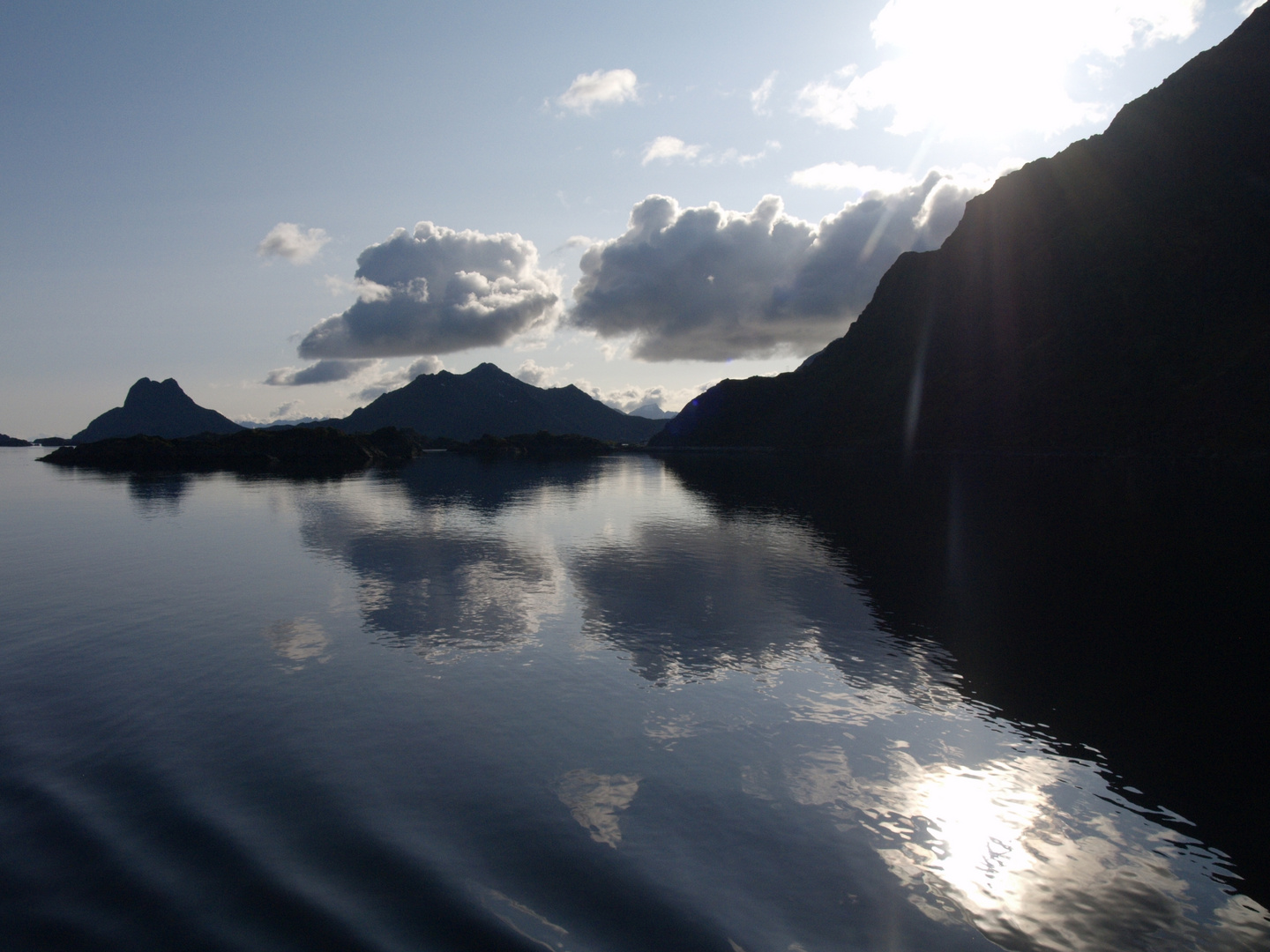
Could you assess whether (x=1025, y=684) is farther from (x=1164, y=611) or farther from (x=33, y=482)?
(x=33, y=482)

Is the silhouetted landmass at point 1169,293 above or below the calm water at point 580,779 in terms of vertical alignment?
above

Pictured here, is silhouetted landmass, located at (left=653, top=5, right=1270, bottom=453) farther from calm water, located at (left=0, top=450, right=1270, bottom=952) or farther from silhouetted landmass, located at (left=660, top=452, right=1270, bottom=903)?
calm water, located at (left=0, top=450, right=1270, bottom=952)

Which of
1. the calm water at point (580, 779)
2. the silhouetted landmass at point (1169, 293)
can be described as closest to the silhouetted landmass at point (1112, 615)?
the calm water at point (580, 779)

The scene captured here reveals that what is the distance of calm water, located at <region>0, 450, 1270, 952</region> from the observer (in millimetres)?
10883

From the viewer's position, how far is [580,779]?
15.1 m

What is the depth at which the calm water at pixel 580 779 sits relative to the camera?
1088 centimetres

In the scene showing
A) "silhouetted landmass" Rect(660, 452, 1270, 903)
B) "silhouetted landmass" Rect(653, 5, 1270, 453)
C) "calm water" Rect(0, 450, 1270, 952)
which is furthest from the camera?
"silhouetted landmass" Rect(653, 5, 1270, 453)

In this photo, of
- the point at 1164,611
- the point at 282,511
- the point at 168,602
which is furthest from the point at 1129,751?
the point at 282,511

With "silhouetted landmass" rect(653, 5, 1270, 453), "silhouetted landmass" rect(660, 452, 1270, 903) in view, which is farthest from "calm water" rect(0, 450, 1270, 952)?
"silhouetted landmass" rect(653, 5, 1270, 453)

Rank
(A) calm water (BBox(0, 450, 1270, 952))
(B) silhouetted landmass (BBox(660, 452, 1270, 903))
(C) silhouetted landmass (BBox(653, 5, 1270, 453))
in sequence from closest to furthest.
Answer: (A) calm water (BBox(0, 450, 1270, 952)) → (B) silhouetted landmass (BBox(660, 452, 1270, 903)) → (C) silhouetted landmass (BBox(653, 5, 1270, 453))

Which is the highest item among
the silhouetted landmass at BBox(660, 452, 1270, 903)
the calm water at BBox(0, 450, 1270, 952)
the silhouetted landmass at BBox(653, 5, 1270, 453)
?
the silhouetted landmass at BBox(653, 5, 1270, 453)

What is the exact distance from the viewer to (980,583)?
3569 centimetres

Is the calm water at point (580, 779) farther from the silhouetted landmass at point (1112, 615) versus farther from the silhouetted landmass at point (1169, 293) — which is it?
the silhouetted landmass at point (1169, 293)

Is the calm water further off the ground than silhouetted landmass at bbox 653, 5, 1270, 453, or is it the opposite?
silhouetted landmass at bbox 653, 5, 1270, 453
